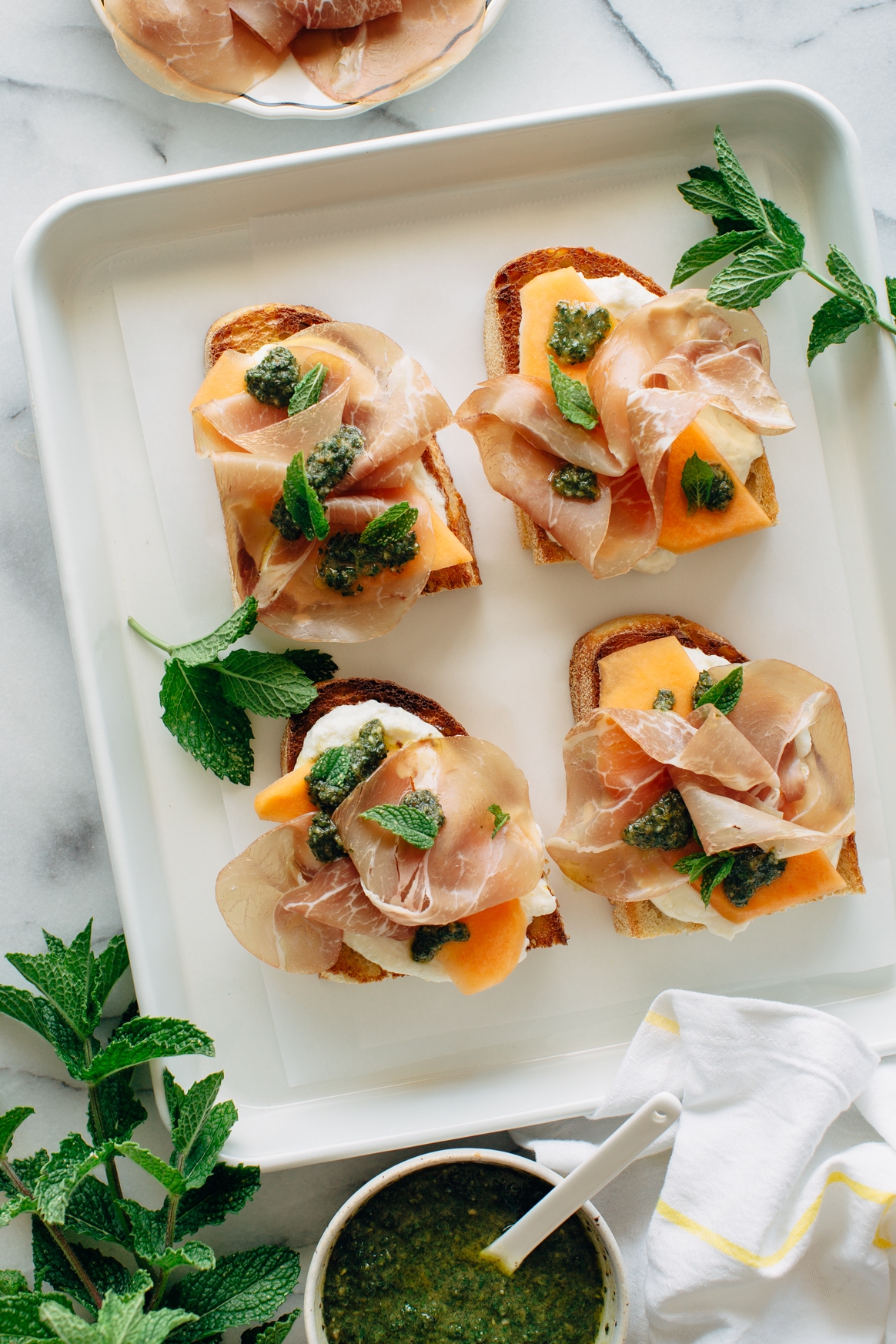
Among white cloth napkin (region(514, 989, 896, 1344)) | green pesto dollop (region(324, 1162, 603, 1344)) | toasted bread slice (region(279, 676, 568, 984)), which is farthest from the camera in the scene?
toasted bread slice (region(279, 676, 568, 984))

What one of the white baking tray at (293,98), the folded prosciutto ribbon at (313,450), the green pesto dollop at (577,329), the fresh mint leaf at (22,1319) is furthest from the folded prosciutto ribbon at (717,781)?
the white baking tray at (293,98)

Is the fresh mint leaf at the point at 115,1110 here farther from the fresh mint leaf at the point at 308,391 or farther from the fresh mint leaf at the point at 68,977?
the fresh mint leaf at the point at 308,391

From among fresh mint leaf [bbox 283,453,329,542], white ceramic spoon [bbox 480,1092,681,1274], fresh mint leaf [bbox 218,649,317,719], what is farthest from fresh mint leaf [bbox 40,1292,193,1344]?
fresh mint leaf [bbox 283,453,329,542]

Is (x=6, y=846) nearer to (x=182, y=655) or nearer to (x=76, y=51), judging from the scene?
(x=182, y=655)

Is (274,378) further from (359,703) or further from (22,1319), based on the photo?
(22,1319)

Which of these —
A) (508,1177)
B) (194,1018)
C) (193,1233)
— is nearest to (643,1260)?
(508,1177)

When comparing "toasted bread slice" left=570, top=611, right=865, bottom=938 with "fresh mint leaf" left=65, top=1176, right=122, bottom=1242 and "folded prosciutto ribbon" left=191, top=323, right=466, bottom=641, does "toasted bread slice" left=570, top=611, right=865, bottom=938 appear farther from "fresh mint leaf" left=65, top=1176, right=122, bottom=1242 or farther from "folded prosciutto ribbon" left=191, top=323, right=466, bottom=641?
"fresh mint leaf" left=65, top=1176, right=122, bottom=1242
